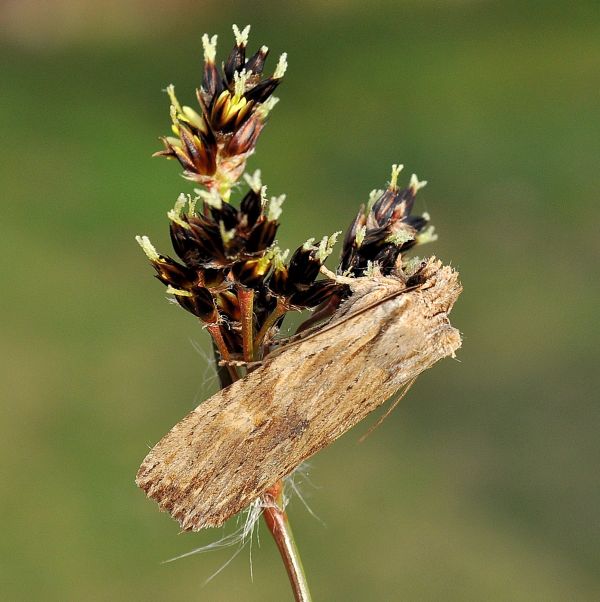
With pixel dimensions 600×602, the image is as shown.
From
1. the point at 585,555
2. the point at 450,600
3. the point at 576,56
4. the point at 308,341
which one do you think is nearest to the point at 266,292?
the point at 308,341

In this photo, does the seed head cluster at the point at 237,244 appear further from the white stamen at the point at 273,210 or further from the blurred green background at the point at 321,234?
the blurred green background at the point at 321,234

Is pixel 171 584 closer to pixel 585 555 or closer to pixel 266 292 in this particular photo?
pixel 585 555

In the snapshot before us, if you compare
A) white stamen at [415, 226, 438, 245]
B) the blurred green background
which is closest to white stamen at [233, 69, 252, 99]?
white stamen at [415, 226, 438, 245]

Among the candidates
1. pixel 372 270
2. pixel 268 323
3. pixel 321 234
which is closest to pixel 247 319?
pixel 268 323

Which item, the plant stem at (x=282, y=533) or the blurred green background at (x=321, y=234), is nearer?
the plant stem at (x=282, y=533)

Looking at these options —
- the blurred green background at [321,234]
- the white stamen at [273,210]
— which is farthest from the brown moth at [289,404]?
the blurred green background at [321,234]
